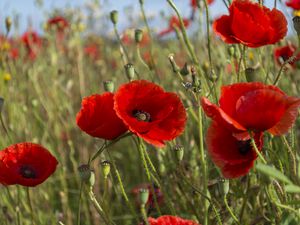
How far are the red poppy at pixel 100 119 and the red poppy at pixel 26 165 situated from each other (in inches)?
6.6

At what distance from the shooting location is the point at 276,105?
101 centimetres

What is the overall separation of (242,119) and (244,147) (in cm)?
12

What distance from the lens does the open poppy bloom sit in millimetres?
1006

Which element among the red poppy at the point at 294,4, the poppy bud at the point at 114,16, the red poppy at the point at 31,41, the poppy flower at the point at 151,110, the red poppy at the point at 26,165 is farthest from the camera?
the red poppy at the point at 31,41

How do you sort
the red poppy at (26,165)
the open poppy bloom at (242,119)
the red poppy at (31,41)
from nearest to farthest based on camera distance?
the open poppy bloom at (242,119) → the red poppy at (26,165) → the red poppy at (31,41)

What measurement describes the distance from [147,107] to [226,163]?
278 millimetres

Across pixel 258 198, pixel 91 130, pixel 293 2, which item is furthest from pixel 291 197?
pixel 293 2

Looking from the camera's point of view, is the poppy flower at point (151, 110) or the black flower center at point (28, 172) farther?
the black flower center at point (28, 172)

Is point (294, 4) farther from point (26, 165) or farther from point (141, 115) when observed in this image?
point (26, 165)

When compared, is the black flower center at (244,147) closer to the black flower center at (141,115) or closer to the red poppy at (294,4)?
the black flower center at (141,115)

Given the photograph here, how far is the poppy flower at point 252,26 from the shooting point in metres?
1.28

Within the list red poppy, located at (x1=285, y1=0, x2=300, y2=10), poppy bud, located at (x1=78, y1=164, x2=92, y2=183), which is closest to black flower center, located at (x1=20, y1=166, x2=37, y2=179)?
poppy bud, located at (x1=78, y1=164, x2=92, y2=183)

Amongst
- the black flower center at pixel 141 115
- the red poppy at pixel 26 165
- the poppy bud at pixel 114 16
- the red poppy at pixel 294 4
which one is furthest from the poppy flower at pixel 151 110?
the red poppy at pixel 294 4

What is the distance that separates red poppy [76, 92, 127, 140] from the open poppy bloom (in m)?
0.20
